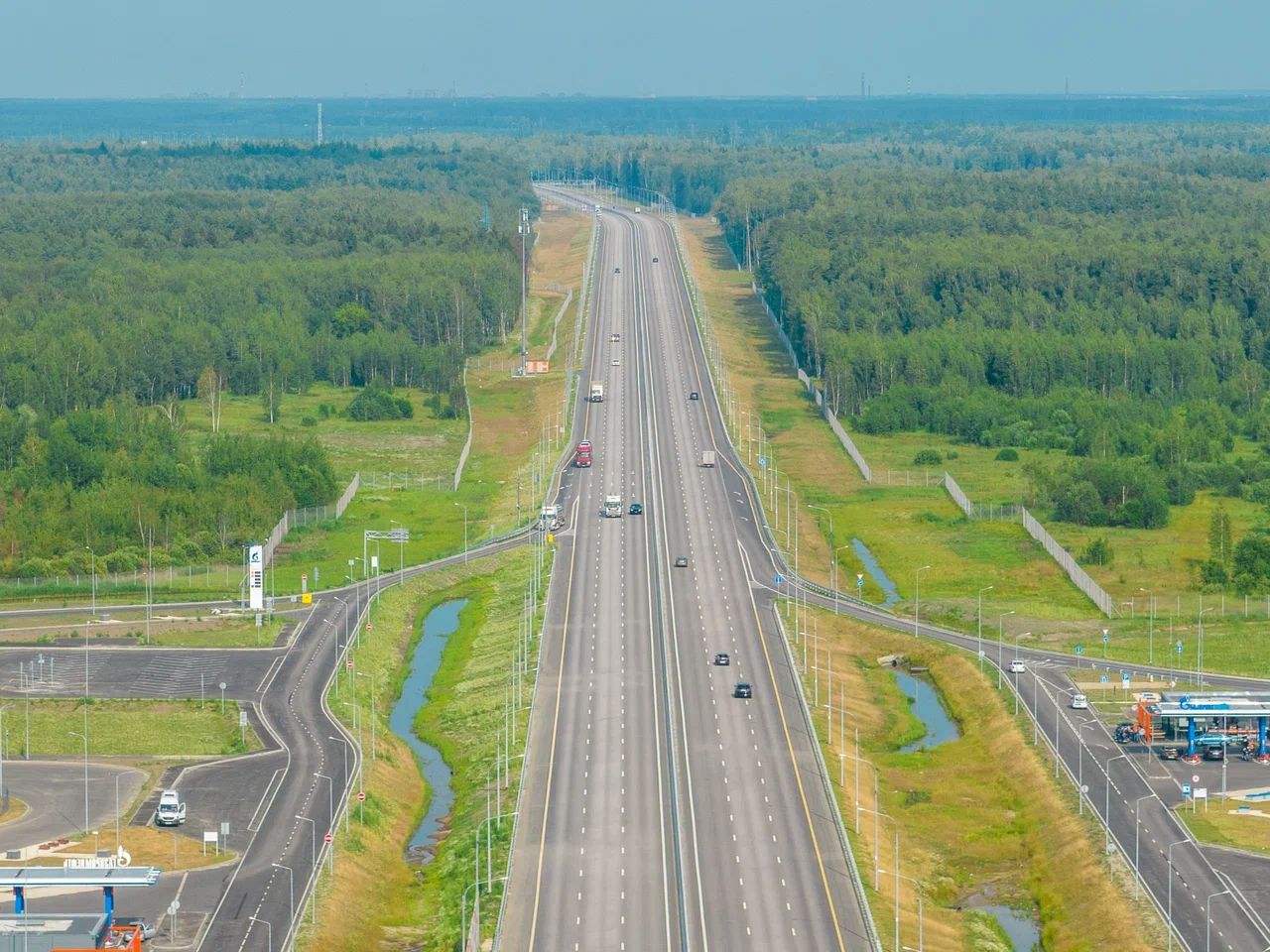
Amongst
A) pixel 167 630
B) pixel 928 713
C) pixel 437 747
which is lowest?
pixel 437 747

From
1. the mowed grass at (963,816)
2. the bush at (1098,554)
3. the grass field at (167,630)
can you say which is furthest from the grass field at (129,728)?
the bush at (1098,554)

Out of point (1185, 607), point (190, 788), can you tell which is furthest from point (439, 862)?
point (1185, 607)

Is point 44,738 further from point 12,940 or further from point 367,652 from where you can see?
point 12,940

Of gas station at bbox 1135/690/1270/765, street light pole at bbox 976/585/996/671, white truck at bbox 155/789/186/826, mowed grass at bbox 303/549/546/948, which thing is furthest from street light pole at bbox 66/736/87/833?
gas station at bbox 1135/690/1270/765

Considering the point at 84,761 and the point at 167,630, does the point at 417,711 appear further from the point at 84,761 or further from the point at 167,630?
the point at 84,761

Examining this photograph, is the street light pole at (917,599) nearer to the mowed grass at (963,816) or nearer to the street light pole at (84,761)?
the mowed grass at (963,816)

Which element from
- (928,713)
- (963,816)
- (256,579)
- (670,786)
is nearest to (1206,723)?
(963,816)
